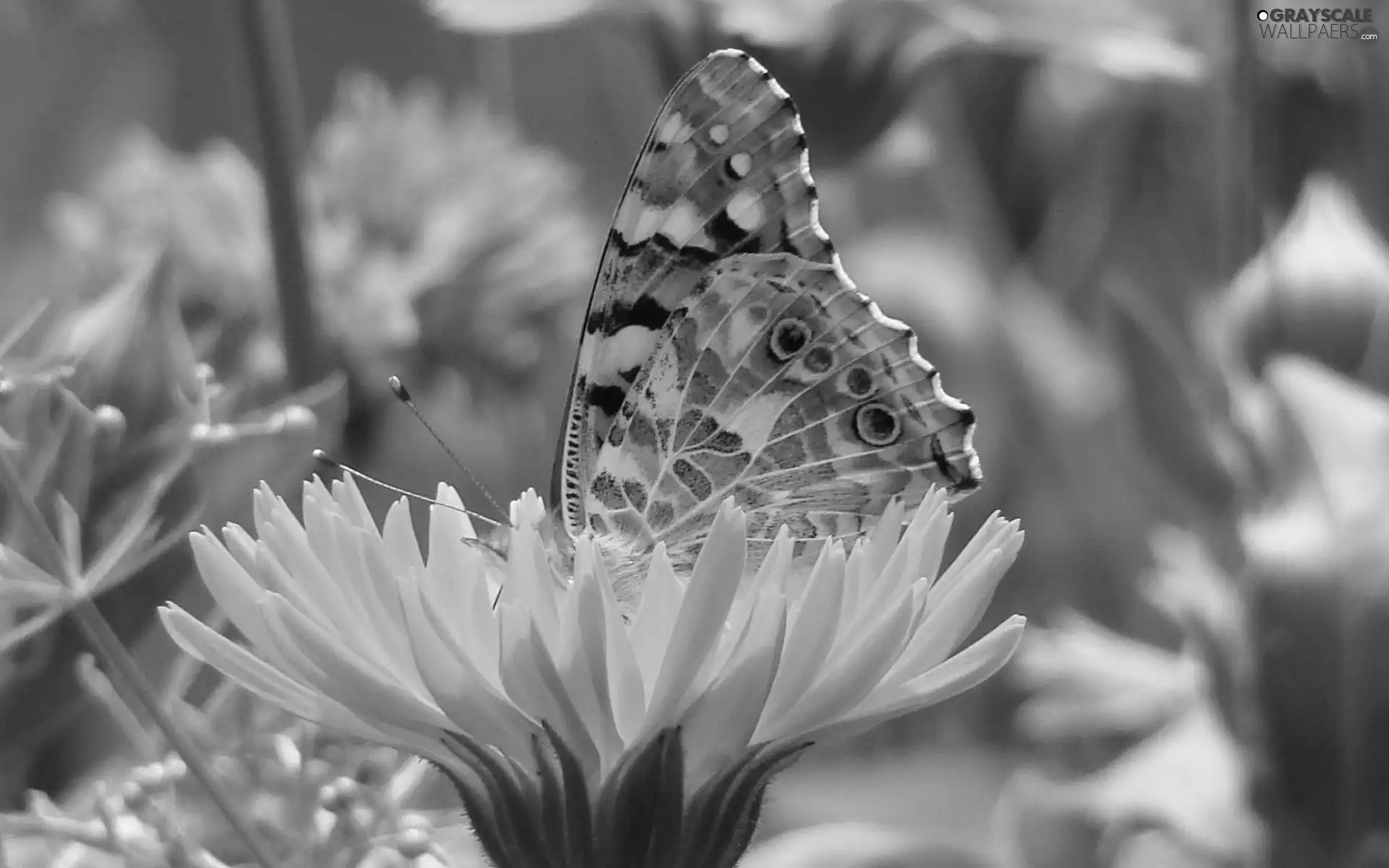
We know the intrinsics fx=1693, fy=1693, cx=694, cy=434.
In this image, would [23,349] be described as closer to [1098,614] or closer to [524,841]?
[524,841]

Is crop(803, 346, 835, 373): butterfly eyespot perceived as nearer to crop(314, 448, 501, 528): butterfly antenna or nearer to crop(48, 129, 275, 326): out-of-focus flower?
crop(314, 448, 501, 528): butterfly antenna

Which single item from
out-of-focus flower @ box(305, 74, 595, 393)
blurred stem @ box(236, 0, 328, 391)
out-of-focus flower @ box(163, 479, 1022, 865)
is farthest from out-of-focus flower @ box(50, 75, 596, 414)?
out-of-focus flower @ box(163, 479, 1022, 865)

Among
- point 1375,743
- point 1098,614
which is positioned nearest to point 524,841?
point 1375,743

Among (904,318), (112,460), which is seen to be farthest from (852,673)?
(904,318)

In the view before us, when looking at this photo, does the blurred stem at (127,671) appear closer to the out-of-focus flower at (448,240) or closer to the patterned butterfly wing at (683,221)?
the patterned butterfly wing at (683,221)

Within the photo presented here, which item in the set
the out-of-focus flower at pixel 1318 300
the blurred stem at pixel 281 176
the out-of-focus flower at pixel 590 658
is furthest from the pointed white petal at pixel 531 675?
the out-of-focus flower at pixel 1318 300

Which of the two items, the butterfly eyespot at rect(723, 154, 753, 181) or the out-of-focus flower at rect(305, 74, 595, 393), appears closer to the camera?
the butterfly eyespot at rect(723, 154, 753, 181)

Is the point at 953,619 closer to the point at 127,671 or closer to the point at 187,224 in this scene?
the point at 127,671
